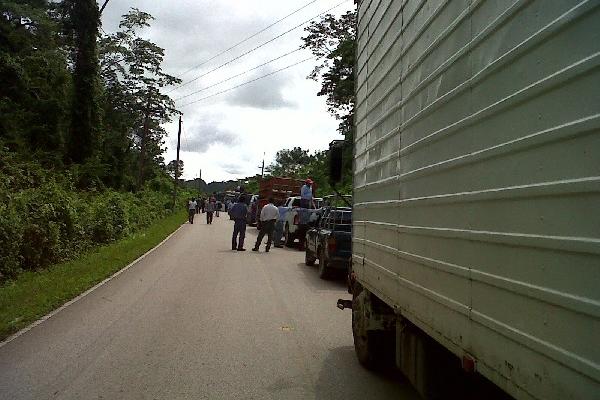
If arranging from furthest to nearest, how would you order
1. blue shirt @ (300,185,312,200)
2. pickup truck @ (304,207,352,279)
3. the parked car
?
the parked car → blue shirt @ (300,185,312,200) → pickup truck @ (304,207,352,279)

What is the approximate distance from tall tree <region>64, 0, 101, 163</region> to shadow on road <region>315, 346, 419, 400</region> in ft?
99.2

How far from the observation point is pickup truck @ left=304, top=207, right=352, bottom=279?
12.5 meters

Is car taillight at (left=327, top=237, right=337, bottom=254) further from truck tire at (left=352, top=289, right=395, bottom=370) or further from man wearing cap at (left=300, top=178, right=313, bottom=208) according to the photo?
man wearing cap at (left=300, top=178, right=313, bottom=208)

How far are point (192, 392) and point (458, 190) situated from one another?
3.32 m

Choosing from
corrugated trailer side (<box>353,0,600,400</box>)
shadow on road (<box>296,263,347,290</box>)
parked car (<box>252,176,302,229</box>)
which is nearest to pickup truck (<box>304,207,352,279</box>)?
shadow on road (<box>296,263,347,290</box>)

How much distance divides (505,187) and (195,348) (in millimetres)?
5112

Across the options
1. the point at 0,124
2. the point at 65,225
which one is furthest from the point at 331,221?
the point at 0,124

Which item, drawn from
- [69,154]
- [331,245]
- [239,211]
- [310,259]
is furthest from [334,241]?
[69,154]

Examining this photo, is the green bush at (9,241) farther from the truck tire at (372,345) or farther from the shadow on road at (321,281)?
the truck tire at (372,345)

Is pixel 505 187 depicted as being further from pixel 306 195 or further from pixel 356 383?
pixel 306 195

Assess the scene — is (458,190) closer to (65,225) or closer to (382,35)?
(382,35)

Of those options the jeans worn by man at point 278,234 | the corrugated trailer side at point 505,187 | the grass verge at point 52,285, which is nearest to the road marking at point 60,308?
the grass verge at point 52,285

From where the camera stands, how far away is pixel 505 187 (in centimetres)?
246

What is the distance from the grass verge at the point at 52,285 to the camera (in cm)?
836
